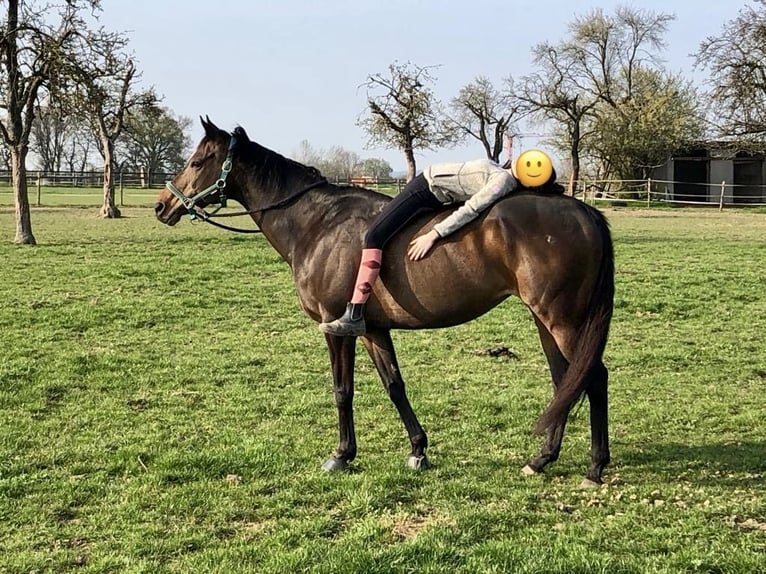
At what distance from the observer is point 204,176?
16.9 feet

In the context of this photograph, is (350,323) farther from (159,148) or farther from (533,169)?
(159,148)

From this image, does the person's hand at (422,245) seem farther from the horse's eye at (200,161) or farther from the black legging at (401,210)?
the horse's eye at (200,161)

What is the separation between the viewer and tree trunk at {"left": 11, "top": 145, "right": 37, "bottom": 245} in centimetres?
1717

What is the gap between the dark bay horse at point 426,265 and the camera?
14.2 ft

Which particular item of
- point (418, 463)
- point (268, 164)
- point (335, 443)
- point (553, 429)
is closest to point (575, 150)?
point (268, 164)

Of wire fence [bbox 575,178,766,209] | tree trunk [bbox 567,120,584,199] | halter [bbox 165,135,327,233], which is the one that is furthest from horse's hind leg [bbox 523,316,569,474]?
tree trunk [bbox 567,120,584,199]

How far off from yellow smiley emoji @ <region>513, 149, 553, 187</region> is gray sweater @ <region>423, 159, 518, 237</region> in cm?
6

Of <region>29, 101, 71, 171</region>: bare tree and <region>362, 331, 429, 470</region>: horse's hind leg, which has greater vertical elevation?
<region>29, 101, 71, 171</region>: bare tree

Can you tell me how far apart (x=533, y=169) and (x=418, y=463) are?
2.07 metres

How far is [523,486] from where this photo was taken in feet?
14.8

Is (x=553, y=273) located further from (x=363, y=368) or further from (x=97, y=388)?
(x=97, y=388)

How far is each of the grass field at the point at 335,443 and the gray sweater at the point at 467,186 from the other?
1.67 meters

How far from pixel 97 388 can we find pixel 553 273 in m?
4.66

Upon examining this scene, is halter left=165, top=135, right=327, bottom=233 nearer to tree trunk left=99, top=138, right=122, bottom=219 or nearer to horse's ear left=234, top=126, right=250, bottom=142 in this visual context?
horse's ear left=234, top=126, right=250, bottom=142
